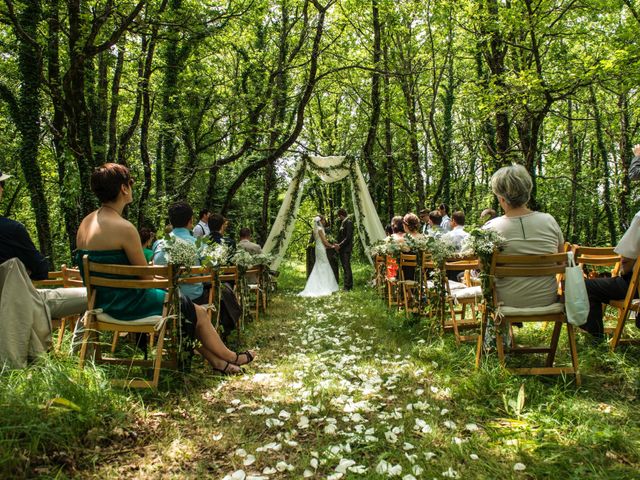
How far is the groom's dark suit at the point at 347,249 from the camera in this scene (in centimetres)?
1147

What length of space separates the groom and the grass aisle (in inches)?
277

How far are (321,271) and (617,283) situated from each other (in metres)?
8.28

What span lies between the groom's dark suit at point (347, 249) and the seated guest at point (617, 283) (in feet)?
23.9

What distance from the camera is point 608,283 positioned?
13.6 ft

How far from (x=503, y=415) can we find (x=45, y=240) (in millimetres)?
9461

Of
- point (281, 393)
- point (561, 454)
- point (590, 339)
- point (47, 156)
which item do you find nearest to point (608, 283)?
point (590, 339)

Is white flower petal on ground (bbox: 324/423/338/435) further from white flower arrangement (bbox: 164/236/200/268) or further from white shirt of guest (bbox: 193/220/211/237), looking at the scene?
white shirt of guest (bbox: 193/220/211/237)

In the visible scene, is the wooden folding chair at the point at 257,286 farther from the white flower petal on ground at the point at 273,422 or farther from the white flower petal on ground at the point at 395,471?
the white flower petal on ground at the point at 395,471

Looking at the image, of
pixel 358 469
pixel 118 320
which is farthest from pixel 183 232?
pixel 358 469

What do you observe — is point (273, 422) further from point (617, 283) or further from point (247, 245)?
point (247, 245)

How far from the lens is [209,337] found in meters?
4.00

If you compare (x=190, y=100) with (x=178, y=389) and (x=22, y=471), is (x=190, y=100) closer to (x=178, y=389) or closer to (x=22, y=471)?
(x=178, y=389)

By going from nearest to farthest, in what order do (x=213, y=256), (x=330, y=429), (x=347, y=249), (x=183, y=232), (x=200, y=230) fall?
(x=330, y=429) < (x=213, y=256) < (x=183, y=232) < (x=200, y=230) < (x=347, y=249)

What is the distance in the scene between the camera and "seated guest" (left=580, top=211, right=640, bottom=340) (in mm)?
3848
